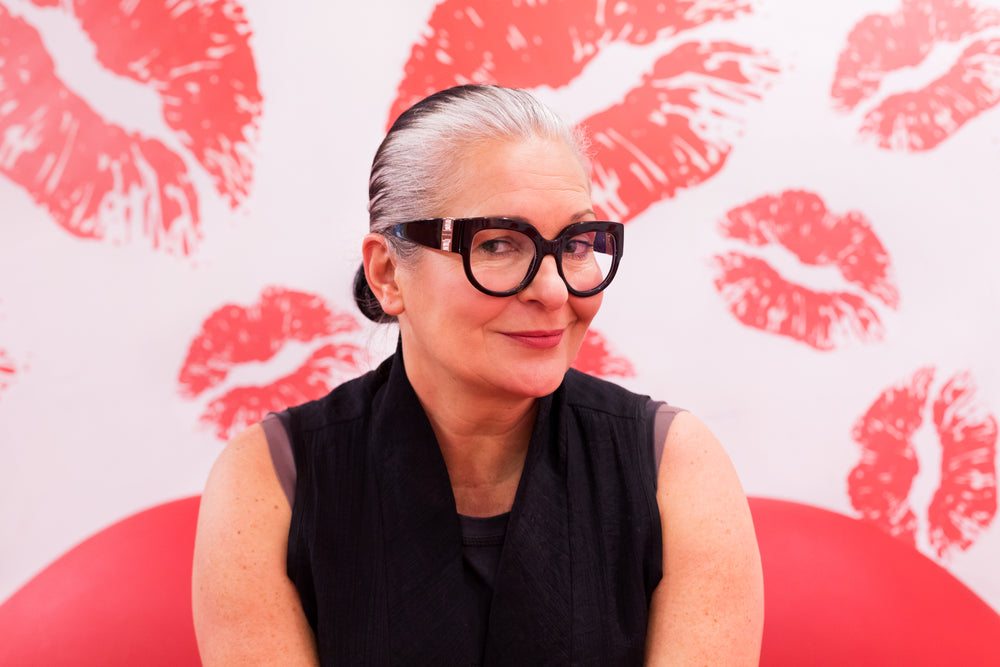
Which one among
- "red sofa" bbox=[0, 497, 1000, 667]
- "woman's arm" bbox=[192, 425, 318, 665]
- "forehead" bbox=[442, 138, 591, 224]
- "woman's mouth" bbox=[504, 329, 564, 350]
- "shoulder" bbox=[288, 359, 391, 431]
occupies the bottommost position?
"red sofa" bbox=[0, 497, 1000, 667]

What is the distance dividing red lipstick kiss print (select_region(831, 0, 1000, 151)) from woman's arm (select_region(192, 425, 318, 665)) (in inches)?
58.1

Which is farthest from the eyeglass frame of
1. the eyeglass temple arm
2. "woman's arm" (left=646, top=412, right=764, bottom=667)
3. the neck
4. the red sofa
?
the red sofa

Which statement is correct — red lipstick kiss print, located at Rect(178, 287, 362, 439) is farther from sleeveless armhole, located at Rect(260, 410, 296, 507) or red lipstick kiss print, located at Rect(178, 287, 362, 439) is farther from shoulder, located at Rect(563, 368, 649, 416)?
shoulder, located at Rect(563, 368, 649, 416)

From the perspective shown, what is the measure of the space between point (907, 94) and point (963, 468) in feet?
2.81

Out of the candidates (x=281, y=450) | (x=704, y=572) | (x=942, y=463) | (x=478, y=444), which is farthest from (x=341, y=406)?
(x=942, y=463)

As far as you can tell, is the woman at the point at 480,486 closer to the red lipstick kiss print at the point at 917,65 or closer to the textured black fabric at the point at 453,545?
the textured black fabric at the point at 453,545

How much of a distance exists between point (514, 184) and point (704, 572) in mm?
595

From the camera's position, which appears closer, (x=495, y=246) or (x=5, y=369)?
(x=495, y=246)

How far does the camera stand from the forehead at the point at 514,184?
115 cm

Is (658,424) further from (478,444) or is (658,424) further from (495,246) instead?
(495,246)

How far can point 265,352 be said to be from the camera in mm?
1916

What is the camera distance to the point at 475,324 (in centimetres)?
115

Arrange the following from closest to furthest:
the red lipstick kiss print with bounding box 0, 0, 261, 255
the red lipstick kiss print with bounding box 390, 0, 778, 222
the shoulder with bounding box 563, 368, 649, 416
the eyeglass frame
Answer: the eyeglass frame < the shoulder with bounding box 563, 368, 649, 416 < the red lipstick kiss print with bounding box 0, 0, 261, 255 < the red lipstick kiss print with bounding box 390, 0, 778, 222

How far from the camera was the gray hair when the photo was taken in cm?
119
